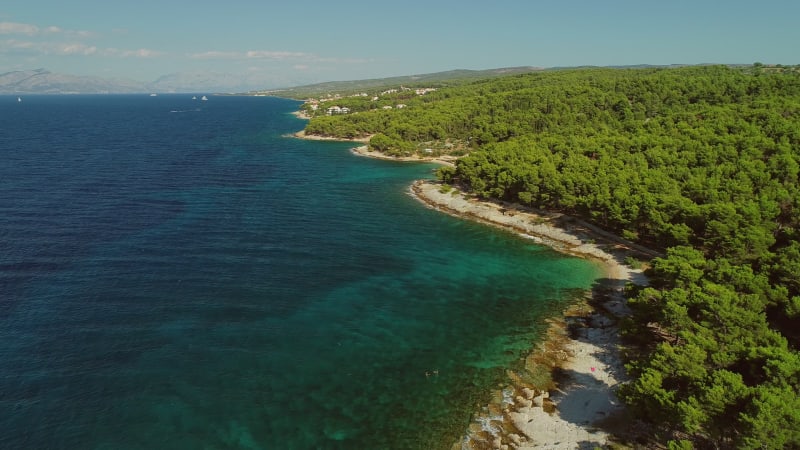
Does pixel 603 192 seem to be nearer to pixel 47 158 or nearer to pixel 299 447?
pixel 299 447

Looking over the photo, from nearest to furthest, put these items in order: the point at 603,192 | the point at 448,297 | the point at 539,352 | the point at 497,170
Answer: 1. the point at 539,352
2. the point at 448,297
3. the point at 603,192
4. the point at 497,170

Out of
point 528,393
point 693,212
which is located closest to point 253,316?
point 528,393

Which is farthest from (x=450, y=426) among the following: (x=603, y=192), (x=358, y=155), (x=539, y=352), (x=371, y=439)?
(x=358, y=155)

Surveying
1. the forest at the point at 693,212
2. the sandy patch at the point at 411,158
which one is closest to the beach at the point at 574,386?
the forest at the point at 693,212

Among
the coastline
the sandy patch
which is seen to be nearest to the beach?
the coastline

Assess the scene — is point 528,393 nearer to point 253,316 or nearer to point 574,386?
point 574,386
